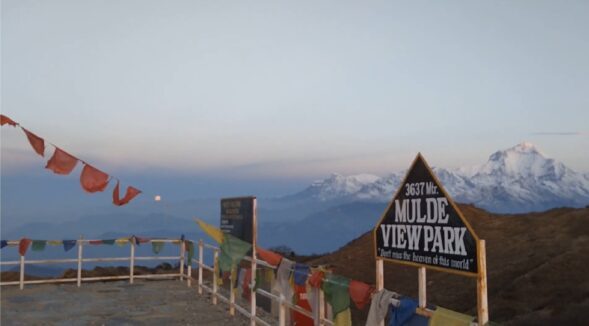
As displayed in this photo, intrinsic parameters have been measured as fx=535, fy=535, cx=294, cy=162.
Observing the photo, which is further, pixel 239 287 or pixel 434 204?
pixel 239 287

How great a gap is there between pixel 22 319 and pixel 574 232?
30610 millimetres

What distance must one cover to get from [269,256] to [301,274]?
172 centimetres

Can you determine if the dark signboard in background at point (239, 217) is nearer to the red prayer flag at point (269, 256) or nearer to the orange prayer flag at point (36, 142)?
the red prayer flag at point (269, 256)

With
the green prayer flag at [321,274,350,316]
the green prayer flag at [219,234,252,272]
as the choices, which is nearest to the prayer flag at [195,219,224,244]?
the green prayer flag at [219,234,252,272]

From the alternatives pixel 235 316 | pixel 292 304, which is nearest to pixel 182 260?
pixel 235 316

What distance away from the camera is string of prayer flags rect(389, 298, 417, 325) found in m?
5.52

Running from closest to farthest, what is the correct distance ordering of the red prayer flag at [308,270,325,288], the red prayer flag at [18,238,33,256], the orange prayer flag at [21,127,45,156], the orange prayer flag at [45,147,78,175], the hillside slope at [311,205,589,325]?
the red prayer flag at [308,270,325,288] < the orange prayer flag at [21,127,45,156] < the orange prayer flag at [45,147,78,175] < the red prayer flag at [18,238,33,256] < the hillside slope at [311,205,589,325]

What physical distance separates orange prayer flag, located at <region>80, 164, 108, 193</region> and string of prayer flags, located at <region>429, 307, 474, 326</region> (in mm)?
9624

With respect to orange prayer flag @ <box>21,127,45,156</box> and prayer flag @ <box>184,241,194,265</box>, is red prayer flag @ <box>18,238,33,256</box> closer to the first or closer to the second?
prayer flag @ <box>184,241,194,265</box>

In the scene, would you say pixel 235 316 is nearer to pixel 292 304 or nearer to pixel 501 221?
pixel 292 304

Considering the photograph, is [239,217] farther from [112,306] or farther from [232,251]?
[112,306]

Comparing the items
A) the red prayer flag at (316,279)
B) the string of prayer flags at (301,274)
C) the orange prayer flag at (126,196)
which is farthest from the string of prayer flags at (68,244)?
the red prayer flag at (316,279)

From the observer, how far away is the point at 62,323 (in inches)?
462

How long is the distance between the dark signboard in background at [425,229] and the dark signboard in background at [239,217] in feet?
16.4
